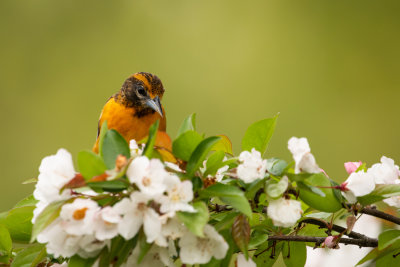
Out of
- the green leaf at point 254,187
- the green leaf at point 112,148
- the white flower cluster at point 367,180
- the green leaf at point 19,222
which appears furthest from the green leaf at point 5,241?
the white flower cluster at point 367,180

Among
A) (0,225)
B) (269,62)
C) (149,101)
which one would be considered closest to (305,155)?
(0,225)

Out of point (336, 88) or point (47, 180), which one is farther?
point (336, 88)

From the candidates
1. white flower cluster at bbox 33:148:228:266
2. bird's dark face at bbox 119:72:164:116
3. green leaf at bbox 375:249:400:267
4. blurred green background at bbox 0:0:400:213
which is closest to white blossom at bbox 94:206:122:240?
white flower cluster at bbox 33:148:228:266

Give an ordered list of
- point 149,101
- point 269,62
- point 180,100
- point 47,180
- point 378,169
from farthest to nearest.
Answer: point 269,62, point 180,100, point 149,101, point 378,169, point 47,180

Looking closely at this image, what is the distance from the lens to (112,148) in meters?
0.70

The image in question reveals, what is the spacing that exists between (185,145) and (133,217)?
0.13m

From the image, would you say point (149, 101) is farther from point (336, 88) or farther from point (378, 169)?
point (336, 88)

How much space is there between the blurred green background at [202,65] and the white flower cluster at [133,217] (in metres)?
3.02

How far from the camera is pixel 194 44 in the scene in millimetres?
4438

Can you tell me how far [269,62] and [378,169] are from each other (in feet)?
11.8

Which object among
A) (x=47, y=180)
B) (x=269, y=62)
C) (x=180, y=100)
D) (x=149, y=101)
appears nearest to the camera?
(x=47, y=180)

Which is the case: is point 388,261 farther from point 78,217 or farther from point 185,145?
point 78,217

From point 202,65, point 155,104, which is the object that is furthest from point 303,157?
point 202,65

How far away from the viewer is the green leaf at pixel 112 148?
69cm
